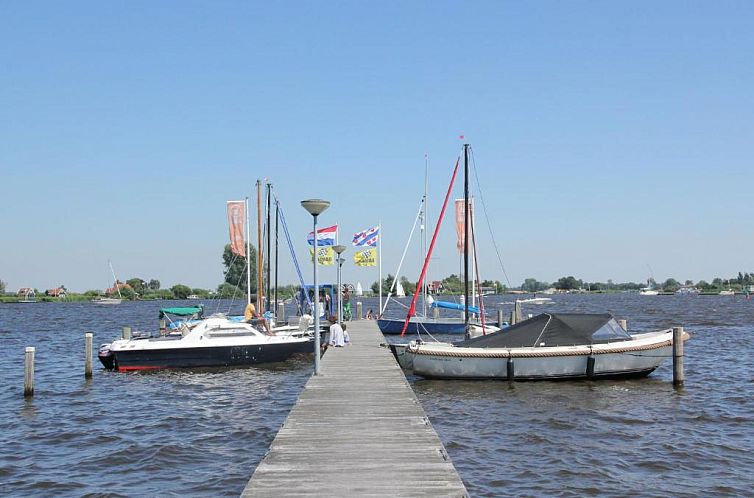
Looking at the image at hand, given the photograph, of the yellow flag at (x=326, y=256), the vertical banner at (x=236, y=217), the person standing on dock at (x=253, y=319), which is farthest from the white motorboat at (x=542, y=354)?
the vertical banner at (x=236, y=217)

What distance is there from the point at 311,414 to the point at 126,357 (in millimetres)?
16046

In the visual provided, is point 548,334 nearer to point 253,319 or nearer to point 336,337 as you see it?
point 336,337

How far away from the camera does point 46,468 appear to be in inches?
552

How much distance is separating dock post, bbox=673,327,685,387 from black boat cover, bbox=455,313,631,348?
70.0 inches

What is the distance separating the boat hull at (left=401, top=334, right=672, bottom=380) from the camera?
74.2ft

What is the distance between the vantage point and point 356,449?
1066 centimetres

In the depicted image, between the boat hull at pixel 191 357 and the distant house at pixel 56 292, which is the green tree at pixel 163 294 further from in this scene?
the boat hull at pixel 191 357

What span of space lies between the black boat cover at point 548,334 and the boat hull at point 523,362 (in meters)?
0.32

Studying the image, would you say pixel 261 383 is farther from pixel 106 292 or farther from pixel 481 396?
pixel 106 292

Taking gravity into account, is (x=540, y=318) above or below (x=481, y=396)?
above

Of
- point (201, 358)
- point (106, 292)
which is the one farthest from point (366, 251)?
point (106, 292)

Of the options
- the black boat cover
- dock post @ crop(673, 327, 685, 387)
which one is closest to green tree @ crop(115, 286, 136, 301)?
the black boat cover

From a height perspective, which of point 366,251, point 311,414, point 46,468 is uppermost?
point 366,251

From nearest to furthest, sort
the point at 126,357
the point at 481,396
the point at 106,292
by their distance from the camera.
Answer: the point at 481,396
the point at 126,357
the point at 106,292
